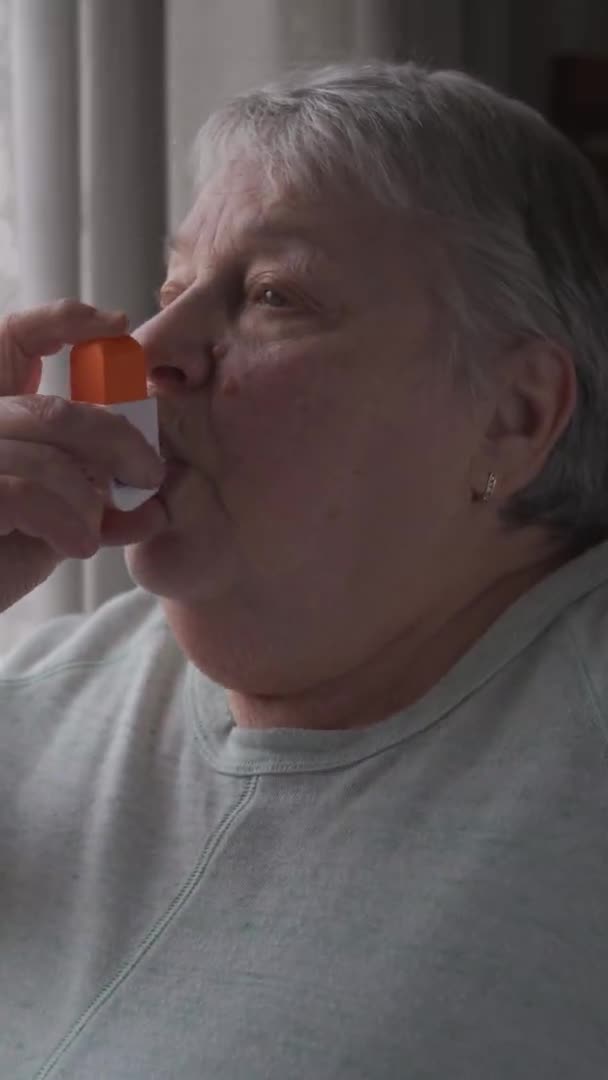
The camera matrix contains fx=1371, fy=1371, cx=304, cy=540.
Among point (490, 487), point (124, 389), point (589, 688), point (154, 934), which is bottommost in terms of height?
point (154, 934)

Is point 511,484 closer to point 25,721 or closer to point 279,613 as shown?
point 279,613

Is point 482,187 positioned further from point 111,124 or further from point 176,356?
point 111,124

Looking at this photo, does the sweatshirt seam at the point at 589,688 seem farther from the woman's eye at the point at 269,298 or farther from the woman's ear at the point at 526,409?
the woman's eye at the point at 269,298

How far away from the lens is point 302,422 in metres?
1.08

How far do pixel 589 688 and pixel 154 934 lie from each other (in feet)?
1.33

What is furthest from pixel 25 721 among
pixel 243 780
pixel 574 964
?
pixel 574 964

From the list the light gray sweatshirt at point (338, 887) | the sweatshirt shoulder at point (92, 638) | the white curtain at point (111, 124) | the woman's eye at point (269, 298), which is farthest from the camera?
the white curtain at point (111, 124)

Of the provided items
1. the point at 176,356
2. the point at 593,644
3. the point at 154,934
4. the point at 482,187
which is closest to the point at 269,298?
the point at 176,356

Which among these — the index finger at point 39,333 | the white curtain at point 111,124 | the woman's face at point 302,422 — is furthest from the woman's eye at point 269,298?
the white curtain at point 111,124

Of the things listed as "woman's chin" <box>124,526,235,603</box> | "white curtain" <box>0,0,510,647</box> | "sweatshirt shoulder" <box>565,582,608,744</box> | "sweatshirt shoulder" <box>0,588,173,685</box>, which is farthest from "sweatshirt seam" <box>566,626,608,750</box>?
"white curtain" <box>0,0,510,647</box>

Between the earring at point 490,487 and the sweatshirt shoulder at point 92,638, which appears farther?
the sweatshirt shoulder at point 92,638

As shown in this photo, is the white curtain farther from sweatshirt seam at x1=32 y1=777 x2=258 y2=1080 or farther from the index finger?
sweatshirt seam at x1=32 y1=777 x2=258 y2=1080

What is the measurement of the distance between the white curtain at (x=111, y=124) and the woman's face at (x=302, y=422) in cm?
47

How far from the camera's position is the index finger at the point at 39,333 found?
45.9 inches
